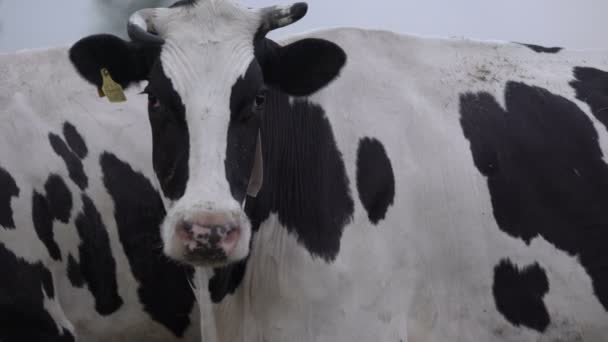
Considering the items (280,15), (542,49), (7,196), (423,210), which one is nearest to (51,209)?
(7,196)

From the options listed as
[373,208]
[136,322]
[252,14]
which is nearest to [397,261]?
[373,208]

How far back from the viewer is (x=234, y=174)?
404cm

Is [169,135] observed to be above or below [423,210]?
above

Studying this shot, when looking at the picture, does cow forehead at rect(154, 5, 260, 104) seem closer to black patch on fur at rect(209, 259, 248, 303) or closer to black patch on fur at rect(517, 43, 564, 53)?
black patch on fur at rect(209, 259, 248, 303)

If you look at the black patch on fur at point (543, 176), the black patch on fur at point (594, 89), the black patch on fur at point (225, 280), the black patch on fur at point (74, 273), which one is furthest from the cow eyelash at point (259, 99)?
the black patch on fur at point (594, 89)

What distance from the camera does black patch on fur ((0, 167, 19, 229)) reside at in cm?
549

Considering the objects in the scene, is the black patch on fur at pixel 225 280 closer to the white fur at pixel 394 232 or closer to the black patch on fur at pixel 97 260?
the white fur at pixel 394 232

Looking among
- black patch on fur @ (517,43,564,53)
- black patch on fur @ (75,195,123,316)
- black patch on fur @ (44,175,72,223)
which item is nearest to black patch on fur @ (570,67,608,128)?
black patch on fur @ (517,43,564,53)

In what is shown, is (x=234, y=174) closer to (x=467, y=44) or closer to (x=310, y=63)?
(x=310, y=63)

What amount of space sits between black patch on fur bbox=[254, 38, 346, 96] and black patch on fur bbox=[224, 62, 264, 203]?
34 cm

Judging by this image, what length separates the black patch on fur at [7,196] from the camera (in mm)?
5492

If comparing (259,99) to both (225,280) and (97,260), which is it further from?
(97,260)

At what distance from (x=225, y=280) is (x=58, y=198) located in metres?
1.63

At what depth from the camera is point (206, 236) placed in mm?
3723
